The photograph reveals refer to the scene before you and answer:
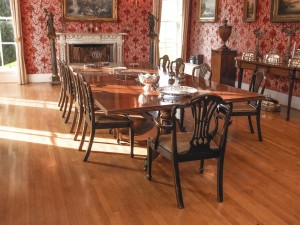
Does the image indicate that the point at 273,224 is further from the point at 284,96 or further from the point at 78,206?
the point at 284,96

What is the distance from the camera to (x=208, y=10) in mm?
7715

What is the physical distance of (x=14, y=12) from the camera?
22.9 ft

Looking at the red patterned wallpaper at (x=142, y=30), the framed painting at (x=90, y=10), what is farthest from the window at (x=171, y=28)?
the framed painting at (x=90, y=10)

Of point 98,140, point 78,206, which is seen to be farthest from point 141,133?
point 78,206

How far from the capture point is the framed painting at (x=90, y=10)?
24.6ft

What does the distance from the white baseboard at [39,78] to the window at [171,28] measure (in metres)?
3.04

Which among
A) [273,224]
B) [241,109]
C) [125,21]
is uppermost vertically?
[125,21]

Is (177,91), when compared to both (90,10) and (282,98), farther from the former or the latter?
(90,10)

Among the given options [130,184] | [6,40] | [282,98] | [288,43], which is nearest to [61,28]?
[6,40]

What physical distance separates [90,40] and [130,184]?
556cm

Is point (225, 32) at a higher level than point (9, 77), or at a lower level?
higher

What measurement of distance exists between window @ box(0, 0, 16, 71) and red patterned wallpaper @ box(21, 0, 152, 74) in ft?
1.08

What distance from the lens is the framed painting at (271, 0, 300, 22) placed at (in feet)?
17.4

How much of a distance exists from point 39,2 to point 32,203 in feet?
19.5
